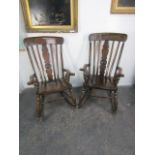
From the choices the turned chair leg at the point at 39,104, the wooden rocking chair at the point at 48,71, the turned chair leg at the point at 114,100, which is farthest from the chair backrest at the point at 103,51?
the turned chair leg at the point at 39,104

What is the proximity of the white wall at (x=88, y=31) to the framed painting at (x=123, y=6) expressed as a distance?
54 millimetres

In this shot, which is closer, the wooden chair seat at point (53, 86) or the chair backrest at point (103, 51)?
the wooden chair seat at point (53, 86)

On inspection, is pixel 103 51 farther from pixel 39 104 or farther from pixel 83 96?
pixel 39 104

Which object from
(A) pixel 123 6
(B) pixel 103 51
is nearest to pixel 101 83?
(B) pixel 103 51

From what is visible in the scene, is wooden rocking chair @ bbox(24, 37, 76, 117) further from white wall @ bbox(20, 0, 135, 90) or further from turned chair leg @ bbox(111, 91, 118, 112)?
turned chair leg @ bbox(111, 91, 118, 112)

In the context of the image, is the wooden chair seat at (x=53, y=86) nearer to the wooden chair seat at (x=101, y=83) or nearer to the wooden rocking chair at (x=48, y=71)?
the wooden rocking chair at (x=48, y=71)

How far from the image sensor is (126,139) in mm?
1450

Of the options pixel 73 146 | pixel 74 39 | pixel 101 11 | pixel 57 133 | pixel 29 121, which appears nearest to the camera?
pixel 73 146

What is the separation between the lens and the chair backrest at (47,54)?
1.66m

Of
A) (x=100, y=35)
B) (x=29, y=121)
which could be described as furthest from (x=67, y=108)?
(x=100, y=35)

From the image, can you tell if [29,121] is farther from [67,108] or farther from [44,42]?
[44,42]

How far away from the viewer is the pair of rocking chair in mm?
1619
